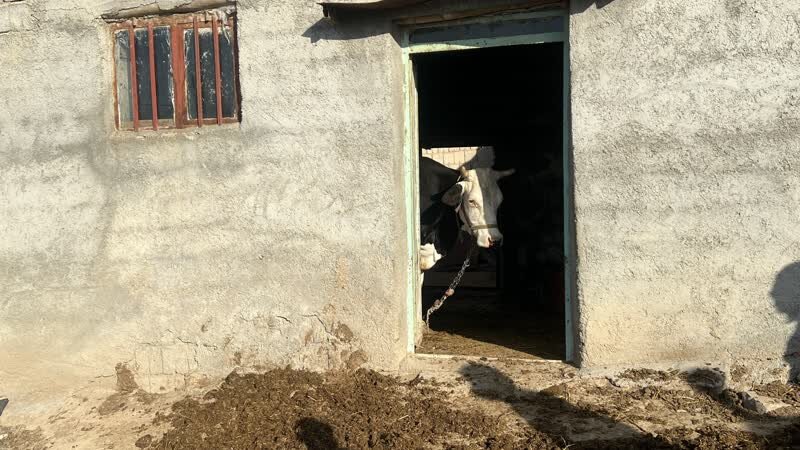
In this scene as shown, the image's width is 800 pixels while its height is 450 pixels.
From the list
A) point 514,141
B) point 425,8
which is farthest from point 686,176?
point 514,141

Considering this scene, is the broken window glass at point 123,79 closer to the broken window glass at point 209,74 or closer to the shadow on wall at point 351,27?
the broken window glass at point 209,74

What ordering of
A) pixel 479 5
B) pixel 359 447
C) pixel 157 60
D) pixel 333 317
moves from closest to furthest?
pixel 359 447 → pixel 479 5 → pixel 333 317 → pixel 157 60

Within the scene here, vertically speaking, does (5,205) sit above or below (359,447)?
above

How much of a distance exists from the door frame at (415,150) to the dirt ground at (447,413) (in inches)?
17.7

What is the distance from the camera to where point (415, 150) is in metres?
5.23

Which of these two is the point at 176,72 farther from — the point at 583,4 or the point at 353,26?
the point at 583,4

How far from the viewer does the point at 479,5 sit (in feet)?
15.3

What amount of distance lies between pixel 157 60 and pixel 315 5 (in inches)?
55.5

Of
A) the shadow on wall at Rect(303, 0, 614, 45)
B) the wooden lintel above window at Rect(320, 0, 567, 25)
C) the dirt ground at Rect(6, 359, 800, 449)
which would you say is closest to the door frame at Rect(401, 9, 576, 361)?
the wooden lintel above window at Rect(320, 0, 567, 25)

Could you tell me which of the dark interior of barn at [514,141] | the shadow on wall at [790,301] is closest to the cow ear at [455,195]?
the dark interior of barn at [514,141]

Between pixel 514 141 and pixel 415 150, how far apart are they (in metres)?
4.45

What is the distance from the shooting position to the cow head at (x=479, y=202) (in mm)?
6000

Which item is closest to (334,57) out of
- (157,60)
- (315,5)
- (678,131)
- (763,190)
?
(315,5)

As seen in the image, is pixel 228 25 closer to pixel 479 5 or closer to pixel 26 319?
pixel 479 5
